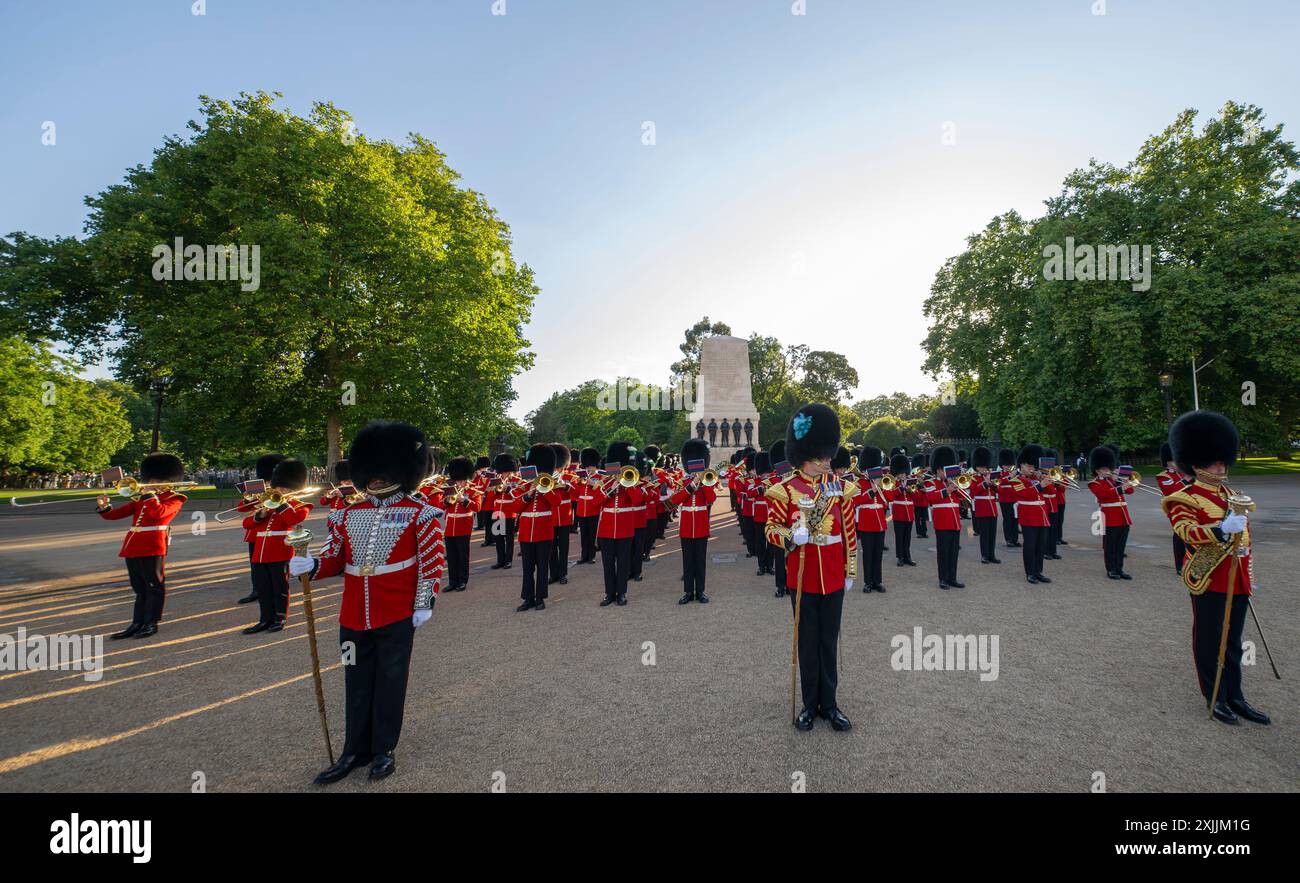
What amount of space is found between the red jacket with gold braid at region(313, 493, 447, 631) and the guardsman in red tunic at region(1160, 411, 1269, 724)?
18.1ft

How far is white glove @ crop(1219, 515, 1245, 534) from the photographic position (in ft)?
13.6

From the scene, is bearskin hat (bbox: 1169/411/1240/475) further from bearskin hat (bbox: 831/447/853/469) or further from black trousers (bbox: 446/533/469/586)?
black trousers (bbox: 446/533/469/586)

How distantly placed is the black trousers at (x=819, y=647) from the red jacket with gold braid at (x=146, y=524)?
24.9ft

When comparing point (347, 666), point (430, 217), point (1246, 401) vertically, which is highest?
point (430, 217)

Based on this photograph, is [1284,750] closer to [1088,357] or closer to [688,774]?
[688,774]

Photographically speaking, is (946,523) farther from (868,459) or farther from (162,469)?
(162,469)

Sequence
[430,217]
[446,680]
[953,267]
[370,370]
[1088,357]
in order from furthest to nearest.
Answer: [953,267] → [1088,357] → [430,217] → [370,370] → [446,680]

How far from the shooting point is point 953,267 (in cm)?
3516

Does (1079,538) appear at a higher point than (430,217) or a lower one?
lower

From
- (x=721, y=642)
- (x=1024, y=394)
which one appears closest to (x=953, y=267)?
(x=1024, y=394)

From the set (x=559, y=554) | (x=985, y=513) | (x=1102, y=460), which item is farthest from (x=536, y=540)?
(x=1102, y=460)

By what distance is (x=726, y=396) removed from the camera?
1427 inches

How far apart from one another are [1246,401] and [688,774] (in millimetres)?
33205

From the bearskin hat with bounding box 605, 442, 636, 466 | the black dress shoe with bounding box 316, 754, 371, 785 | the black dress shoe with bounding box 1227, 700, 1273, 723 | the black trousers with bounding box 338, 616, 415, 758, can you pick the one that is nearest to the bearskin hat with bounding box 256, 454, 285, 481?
the bearskin hat with bounding box 605, 442, 636, 466
